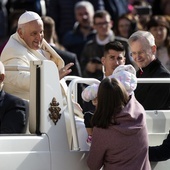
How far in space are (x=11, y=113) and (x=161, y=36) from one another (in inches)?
203

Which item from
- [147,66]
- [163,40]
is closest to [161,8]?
[163,40]

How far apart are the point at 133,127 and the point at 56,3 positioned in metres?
7.91

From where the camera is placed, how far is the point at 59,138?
7133mm

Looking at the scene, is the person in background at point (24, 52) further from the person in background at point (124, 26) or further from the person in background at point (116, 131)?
the person in background at point (124, 26)

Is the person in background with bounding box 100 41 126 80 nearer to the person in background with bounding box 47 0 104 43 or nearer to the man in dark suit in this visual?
the man in dark suit

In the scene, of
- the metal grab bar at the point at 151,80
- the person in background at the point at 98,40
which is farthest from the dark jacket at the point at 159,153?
the person in background at the point at 98,40

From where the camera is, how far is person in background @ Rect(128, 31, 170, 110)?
7.95 metres

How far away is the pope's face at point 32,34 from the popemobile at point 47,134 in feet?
3.54

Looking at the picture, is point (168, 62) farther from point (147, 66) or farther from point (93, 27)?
point (147, 66)

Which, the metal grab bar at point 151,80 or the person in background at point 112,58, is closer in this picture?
the metal grab bar at point 151,80

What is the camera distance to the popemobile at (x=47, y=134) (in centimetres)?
689

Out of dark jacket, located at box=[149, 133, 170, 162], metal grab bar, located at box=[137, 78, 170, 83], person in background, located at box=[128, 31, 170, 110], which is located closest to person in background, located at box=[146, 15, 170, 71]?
person in background, located at box=[128, 31, 170, 110]

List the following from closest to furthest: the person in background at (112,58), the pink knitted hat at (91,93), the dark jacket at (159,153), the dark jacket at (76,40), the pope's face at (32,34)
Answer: the pink knitted hat at (91,93) → the dark jacket at (159,153) → the pope's face at (32,34) → the person in background at (112,58) → the dark jacket at (76,40)

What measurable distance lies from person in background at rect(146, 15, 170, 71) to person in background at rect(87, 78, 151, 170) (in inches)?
181
